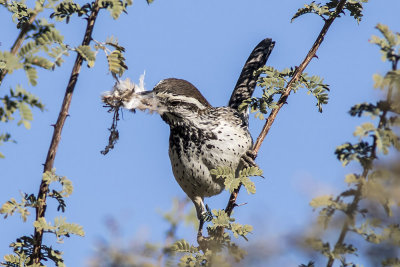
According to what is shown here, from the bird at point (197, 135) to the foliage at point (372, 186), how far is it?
8.61 feet

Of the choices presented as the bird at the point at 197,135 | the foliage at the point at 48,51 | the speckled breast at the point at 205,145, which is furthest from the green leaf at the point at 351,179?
the speckled breast at the point at 205,145

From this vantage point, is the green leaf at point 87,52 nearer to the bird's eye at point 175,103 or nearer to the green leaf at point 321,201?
the green leaf at point 321,201

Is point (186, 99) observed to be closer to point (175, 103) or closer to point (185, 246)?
point (175, 103)

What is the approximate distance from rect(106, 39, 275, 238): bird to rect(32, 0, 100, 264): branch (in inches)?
80.1

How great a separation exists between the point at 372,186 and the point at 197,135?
2.98 metres

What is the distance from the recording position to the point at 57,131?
75.8 inches

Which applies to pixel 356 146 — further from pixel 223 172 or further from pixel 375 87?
pixel 223 172

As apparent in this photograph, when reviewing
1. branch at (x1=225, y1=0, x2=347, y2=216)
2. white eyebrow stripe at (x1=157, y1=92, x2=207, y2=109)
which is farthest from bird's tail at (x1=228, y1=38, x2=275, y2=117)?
branch at (x1=225, y1=0, x2=347, y2=216)

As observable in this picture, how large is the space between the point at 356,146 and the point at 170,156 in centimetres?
317

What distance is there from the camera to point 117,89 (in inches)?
135

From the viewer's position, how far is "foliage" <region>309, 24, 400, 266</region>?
1.46 metres

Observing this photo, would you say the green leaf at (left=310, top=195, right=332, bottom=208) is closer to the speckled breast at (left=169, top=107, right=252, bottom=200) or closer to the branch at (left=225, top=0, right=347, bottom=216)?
the branch at (left=225, top=0, right=347, bottom=216)

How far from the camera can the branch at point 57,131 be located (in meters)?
1.92

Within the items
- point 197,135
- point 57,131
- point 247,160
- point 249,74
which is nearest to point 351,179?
point 57,131
